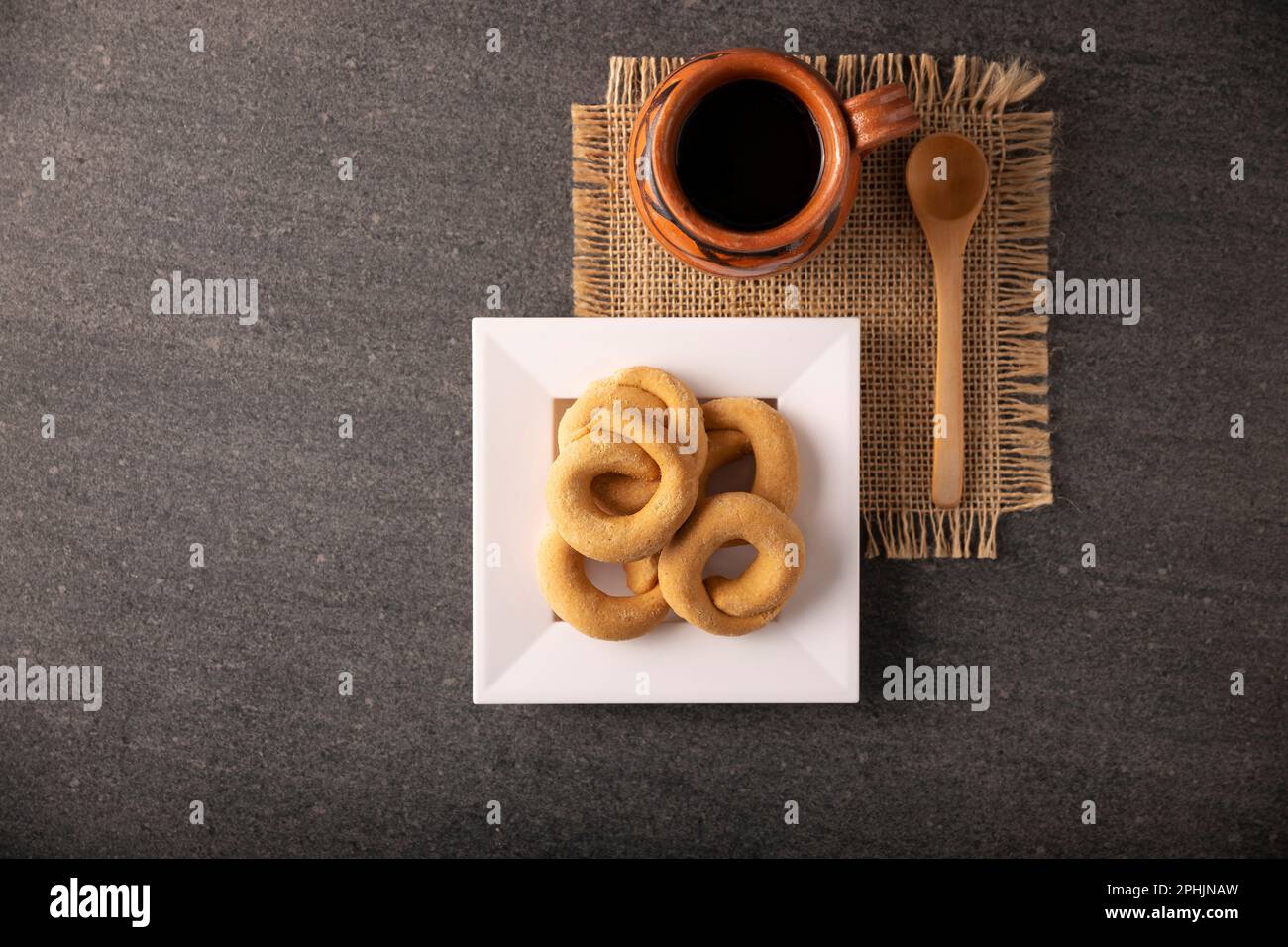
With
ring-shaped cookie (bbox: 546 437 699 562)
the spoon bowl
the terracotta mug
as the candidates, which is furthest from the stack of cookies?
the spoon bowl

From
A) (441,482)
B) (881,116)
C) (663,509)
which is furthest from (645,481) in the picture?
(881,116)

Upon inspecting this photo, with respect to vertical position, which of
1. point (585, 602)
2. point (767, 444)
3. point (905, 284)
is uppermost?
point (905, 284)

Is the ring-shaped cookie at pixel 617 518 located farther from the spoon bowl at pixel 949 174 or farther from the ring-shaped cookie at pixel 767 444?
the spoon bowl at pixel 949 174

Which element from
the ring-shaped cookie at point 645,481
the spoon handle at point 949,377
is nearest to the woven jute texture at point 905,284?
the spoon handle at point 949,377

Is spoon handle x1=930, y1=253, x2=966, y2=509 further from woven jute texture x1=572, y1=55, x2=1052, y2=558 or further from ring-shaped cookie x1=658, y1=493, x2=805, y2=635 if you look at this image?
ring-shaped cookie x1=658, y1=493, x2=805, y2=635

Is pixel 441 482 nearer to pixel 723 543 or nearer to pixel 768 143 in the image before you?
pixel 723 543
